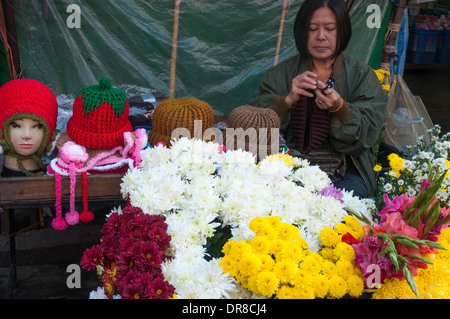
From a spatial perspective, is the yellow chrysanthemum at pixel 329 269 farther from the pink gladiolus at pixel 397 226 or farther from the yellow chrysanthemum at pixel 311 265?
the pink gladiolus at pixel 397 226

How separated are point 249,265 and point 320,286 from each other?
227 millimetres

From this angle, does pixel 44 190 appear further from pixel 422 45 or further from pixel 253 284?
pixel 422 45

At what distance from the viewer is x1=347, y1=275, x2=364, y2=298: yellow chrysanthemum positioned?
1.24 meters

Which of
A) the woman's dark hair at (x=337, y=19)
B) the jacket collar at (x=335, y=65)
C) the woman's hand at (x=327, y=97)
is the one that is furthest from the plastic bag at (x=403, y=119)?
the woman's hand at (x=327, y=97)

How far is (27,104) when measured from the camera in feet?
6.71

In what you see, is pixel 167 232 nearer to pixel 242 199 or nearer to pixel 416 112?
pixel 242 199

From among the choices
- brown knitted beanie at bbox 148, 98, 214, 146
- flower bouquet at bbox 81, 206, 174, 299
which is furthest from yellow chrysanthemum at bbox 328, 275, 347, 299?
brown knitted beanie at bbox 148, 98, 214, 146

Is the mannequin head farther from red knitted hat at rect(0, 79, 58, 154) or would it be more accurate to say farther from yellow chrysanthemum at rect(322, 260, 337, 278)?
yellow chrysanthemum at rect(322, 260, 337, 278)

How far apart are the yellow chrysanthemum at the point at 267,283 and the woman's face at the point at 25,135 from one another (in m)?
A: 1.48

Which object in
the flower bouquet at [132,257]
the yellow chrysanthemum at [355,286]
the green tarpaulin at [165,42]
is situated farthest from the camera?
the green tarpaulin at [165,42]

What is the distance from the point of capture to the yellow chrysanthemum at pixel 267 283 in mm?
1154

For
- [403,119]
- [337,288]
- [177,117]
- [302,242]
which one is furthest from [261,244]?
[403,119]

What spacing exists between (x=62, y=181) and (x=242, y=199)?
1026 mm
